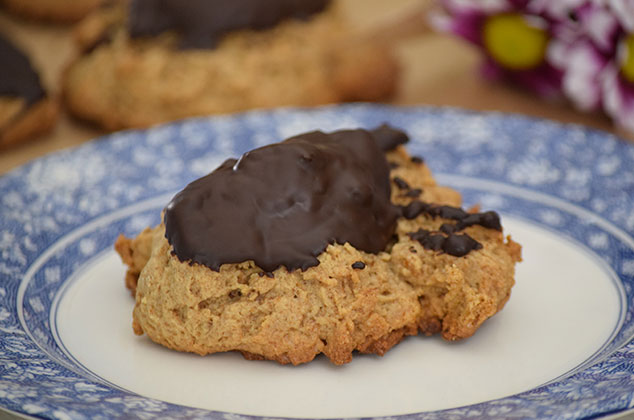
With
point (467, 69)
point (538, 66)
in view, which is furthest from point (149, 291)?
point (467, 69)

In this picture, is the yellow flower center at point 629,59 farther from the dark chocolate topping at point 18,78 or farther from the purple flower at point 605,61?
the dark chocolate topping at point 18,78

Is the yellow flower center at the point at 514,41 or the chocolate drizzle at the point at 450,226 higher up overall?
the chocolate drizzle at the point at 450,226

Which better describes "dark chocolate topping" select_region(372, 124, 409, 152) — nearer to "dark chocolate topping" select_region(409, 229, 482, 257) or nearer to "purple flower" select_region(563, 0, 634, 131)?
"dark chocolate topping" select_region(409, 229, 482, 257)

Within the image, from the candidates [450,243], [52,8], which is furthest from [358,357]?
[52,8]

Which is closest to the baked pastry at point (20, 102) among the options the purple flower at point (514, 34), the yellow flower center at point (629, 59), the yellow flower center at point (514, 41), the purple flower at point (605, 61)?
the purple flower at point (514, 34)

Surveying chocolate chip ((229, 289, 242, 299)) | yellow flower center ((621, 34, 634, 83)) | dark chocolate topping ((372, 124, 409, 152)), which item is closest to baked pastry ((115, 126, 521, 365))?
chocolate chip ((229, 289, 242, 299))

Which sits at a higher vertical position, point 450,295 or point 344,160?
point 344,160

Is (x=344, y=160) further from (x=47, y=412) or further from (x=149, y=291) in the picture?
(x=47, y=412)
